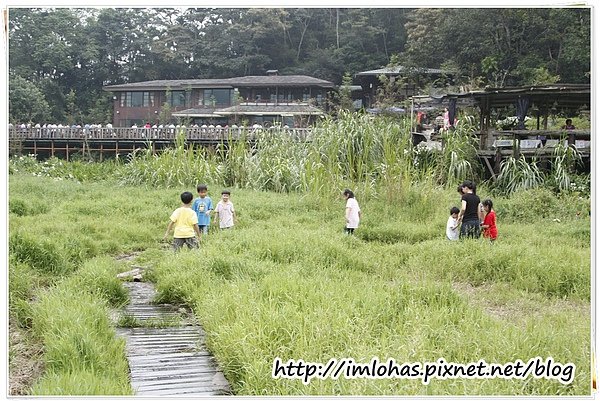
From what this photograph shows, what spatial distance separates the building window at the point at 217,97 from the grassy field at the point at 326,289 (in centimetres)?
951

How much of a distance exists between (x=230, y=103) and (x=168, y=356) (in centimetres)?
1652

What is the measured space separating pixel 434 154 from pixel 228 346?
269 inches

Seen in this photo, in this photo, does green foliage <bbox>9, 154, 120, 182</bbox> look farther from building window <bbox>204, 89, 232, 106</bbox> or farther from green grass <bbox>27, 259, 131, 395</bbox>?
green grass <bbox>27, 259, 131, 395</bbox>

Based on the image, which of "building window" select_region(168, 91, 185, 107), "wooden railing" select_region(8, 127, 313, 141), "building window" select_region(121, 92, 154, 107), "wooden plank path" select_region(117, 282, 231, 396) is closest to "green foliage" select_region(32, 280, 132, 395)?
"wooden plank path" select_region(117, 282, 231, 396)

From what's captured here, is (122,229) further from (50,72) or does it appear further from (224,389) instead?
(224,389)

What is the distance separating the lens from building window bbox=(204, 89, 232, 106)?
56.9 ft

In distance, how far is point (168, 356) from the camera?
3.48 metres

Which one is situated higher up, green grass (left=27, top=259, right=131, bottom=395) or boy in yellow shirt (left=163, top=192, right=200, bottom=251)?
boy in yellow shirt (left=163, top=192, right=200, bottom=251)

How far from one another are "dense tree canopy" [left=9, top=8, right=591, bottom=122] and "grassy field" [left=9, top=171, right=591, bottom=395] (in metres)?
1.34

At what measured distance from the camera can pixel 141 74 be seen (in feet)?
33.0

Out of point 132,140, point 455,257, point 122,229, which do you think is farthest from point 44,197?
point 132,140

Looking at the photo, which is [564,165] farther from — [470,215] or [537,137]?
[470,215]

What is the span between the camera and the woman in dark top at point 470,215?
6.28 m

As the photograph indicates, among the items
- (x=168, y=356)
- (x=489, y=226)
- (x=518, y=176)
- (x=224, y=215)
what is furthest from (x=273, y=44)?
(x=168, y=356)
